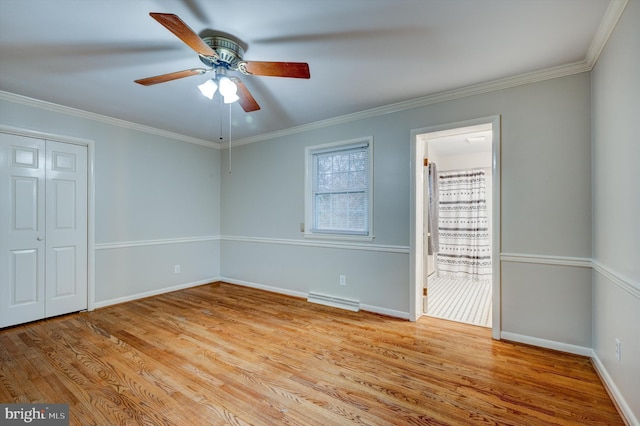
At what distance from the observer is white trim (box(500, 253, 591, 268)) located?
7.98 ft

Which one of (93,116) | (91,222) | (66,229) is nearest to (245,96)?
(93,116)

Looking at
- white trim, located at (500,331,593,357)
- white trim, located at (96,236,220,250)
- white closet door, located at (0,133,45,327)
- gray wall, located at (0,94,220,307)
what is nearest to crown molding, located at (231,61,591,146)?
gray wall, located at (0,94,220,307)

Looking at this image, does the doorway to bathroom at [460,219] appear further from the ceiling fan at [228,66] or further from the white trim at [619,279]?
the ceiling fan at [228,66]

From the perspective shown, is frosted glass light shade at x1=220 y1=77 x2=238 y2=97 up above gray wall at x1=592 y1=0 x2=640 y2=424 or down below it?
above

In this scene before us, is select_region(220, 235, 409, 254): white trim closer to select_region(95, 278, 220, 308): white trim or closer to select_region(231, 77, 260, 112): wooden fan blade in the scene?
select_region(95, 278, 220, 308): white trim

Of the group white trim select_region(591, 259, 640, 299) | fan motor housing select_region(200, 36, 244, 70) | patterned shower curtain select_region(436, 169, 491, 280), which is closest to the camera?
white trim select_region(591, 259, 640, 299)

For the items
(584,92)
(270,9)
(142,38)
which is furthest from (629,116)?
(142,38)

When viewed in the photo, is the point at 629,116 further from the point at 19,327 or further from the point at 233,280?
the point at 19,327

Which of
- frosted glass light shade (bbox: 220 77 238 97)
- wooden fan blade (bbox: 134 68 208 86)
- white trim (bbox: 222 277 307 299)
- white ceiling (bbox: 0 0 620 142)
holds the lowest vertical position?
white trim (bbox: 222 277 307 299)

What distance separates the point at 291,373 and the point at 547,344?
227 centimetres

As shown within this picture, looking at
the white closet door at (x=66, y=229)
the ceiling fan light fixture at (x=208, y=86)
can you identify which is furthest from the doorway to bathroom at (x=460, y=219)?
the white closet door at (x=66, y=229)

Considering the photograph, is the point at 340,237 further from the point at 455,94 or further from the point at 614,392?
the point at 614,392

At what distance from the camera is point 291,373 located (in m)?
2.19

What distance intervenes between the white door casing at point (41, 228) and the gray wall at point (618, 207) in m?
5.07
